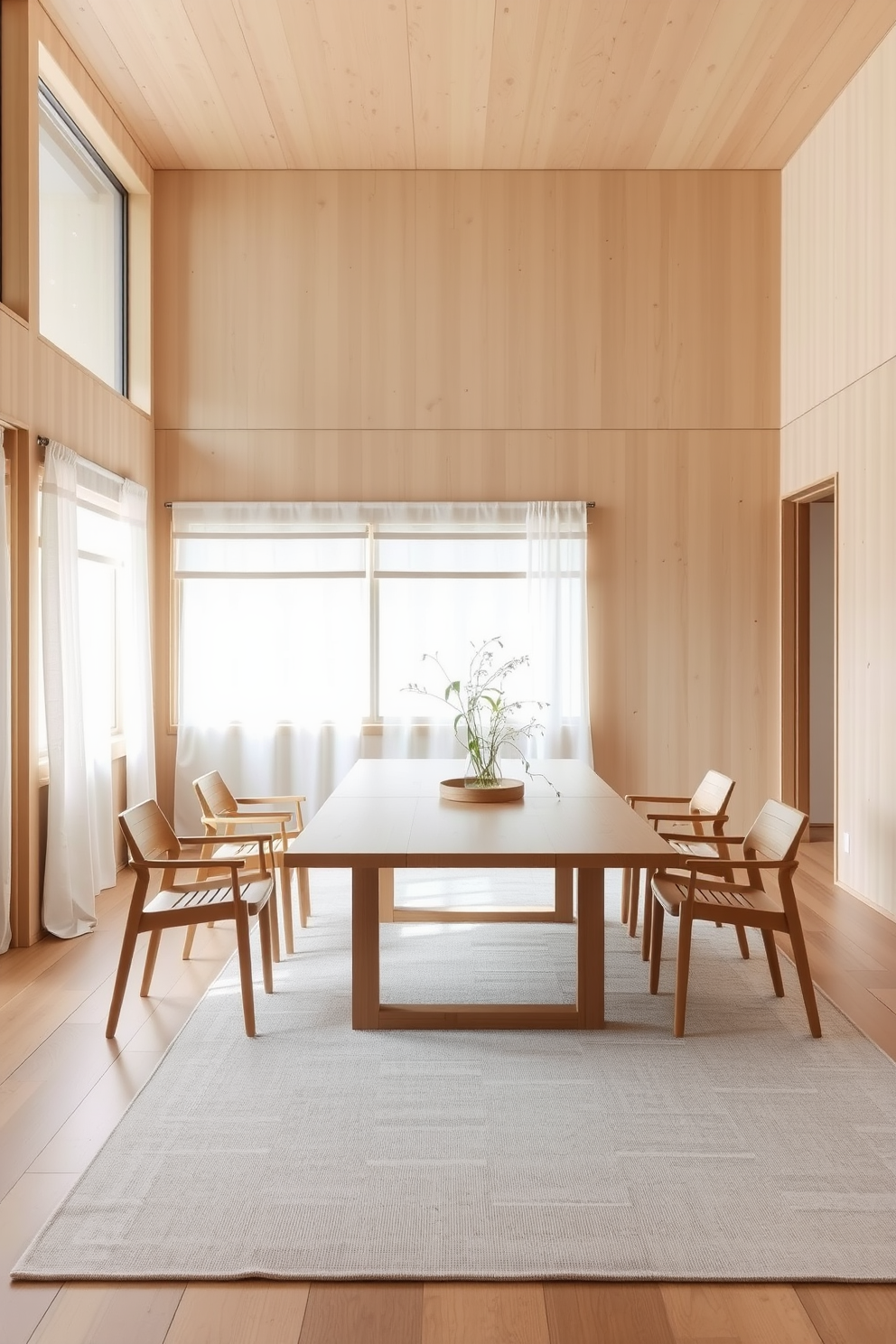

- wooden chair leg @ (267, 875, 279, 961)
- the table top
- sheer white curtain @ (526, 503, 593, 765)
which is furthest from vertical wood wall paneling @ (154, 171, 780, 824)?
the table top

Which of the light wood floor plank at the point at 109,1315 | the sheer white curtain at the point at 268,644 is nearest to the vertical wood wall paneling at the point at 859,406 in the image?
the sheer white curtain at the point at 268,644

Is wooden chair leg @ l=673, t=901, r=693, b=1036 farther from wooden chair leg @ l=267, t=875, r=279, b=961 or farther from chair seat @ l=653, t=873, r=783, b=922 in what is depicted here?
wooden chair leg @ l=267, t=875, r=279, b=961

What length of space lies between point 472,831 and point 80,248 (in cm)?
386

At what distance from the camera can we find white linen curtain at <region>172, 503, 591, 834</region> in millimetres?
5922

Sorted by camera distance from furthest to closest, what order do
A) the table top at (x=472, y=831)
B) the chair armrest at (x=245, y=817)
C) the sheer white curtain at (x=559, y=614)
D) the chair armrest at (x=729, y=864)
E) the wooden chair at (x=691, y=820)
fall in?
the sheer white curtain at (x=559, y=614) → the chair armrest at (x=245, y=817) → the wooden chair at (x=691, y=820) → the chair armrest at (x=729, y=864) → the table top at (x=472, y=831)

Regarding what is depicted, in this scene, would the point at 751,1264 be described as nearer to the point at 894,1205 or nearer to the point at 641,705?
the point at 894,1205

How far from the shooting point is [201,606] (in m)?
5.95

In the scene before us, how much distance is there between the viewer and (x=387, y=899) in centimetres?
425

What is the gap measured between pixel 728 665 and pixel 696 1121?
3849 mm

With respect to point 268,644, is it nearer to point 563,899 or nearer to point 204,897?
point 563,899

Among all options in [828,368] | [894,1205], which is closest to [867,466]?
[828,368]

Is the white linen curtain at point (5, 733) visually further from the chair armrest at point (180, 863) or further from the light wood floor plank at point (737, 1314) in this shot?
the light wood floor plank at point (737, 1314)

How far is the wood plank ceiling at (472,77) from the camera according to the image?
4422 mm

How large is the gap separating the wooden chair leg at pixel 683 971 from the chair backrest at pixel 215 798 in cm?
190
